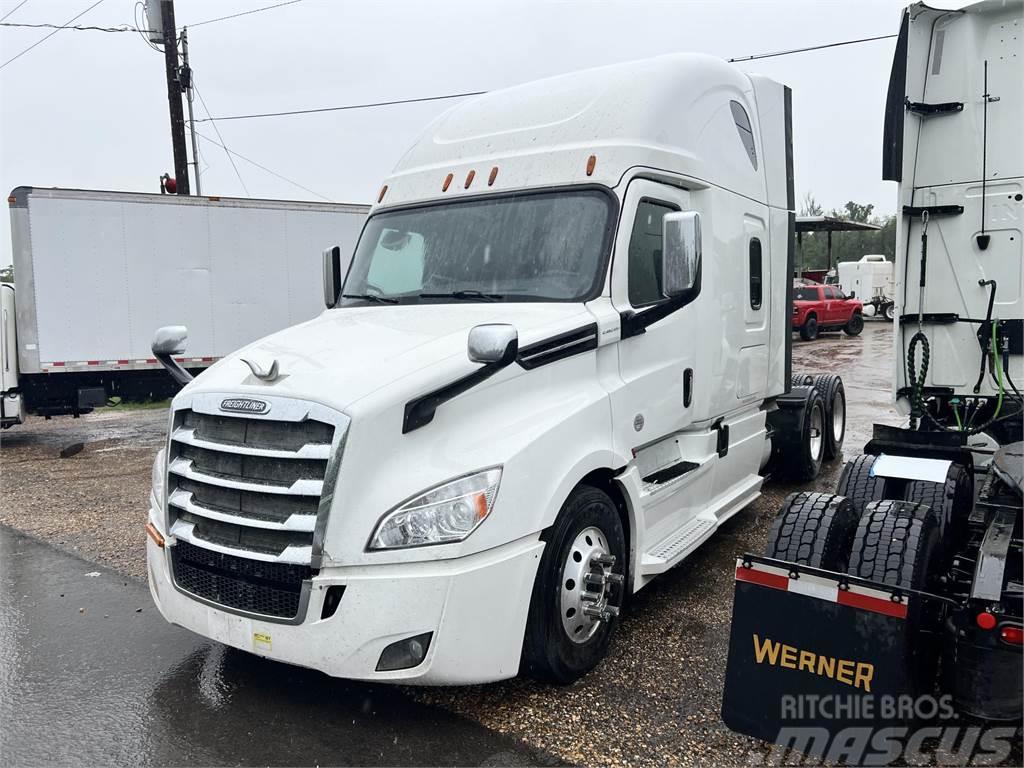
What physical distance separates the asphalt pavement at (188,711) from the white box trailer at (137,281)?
8012 millimetres

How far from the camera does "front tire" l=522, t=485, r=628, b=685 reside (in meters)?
3.70

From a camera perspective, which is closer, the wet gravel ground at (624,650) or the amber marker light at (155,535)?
the wet gravel ground at (624,650)

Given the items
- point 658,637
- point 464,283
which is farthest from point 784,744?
point 464,283

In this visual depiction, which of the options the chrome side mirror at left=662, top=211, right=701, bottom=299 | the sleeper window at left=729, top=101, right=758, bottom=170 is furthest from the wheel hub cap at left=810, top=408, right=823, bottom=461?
the chrome side mirror at left=662, top=211, right=701, bottom=299

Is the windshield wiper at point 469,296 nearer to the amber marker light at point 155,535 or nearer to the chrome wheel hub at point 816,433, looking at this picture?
the amber marker light at point 155,535

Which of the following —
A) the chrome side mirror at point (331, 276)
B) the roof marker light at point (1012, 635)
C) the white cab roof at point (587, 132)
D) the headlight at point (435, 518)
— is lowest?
the roof marker light at point (1012, 635)

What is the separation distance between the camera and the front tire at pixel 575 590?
370 centimetres

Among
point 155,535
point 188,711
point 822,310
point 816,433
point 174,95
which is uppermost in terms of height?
point 174,95

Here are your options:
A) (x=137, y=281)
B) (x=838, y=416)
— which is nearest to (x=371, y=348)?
(x=838, y=416)

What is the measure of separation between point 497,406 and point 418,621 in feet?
3.35

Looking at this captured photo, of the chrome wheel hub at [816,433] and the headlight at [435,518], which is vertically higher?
the headlight at [435,518]

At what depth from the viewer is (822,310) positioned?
2681cm

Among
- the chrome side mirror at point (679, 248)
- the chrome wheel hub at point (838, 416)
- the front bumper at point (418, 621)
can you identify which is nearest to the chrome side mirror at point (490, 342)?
the front bumper at point (418, 621)

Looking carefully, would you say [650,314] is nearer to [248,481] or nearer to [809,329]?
[248,481]
